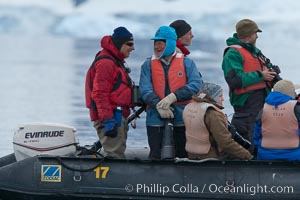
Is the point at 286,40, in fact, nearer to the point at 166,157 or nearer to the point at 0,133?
the point at 0,133

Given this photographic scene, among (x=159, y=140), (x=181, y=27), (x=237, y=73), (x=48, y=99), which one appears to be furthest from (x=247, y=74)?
(x=48, y=99)

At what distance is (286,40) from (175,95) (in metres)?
52.0

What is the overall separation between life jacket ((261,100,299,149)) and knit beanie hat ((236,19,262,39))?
0.96 meters

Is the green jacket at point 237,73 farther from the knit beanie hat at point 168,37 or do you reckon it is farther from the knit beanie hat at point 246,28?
the knit beanie hat at point 168,37

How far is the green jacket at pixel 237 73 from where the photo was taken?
8.48 m

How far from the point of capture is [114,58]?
8.23 m

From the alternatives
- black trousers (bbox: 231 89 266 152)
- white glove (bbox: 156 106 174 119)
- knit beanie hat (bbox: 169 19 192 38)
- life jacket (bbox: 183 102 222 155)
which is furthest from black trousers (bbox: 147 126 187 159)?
knit beanie hat (bbox: 169 19 192 38)

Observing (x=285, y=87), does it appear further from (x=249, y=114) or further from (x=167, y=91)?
(x=167, y=91)

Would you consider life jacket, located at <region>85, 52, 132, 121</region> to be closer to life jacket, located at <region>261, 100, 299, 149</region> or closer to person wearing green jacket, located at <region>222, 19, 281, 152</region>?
person wearing green jacket, located at <region>222, 19, 281, 152</region>

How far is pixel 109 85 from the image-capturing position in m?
8.13

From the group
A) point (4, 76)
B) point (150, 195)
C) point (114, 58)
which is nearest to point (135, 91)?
point (114, 58)

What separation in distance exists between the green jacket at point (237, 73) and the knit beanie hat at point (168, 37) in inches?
24.9

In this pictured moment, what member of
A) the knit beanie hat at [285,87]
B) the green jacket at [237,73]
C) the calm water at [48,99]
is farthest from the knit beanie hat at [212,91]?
the calm water at [48,99]

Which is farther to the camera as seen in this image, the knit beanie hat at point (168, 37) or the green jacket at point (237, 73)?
the green jacket at point (237, 73)
